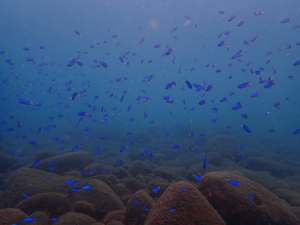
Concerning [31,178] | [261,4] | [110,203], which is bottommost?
[31,178]

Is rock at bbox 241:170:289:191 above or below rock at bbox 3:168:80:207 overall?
above

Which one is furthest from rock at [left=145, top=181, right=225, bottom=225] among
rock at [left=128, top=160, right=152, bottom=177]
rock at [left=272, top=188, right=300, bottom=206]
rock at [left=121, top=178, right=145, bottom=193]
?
rock at [left=128, top=160, right=152, bottom=177]

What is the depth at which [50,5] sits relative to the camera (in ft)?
139

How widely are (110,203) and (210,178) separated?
9.57ft

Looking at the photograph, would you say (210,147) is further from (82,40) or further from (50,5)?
(82,40)

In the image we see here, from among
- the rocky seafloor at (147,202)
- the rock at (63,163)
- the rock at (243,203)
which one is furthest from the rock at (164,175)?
the rock at (243,203)

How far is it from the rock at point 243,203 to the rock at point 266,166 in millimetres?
9336

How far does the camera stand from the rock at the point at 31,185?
16.1ft

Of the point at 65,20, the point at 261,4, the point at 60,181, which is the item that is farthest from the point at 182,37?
the point at 60,181

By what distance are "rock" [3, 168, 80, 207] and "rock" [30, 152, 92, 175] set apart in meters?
1.50

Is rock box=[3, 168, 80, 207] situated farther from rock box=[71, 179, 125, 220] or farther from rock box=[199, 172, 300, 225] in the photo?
rock box=[199, 172, 300, 225]

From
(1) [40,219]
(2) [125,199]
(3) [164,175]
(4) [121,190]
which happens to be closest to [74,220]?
(1) [40,219]

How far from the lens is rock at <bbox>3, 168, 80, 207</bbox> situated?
16.1 feet

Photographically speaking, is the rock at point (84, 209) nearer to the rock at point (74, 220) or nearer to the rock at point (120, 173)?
the rock at point (74, 220)
